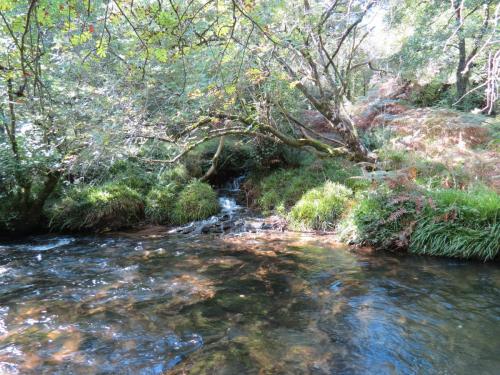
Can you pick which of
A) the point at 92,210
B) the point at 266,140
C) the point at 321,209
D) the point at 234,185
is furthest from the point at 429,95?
the point at 92,210

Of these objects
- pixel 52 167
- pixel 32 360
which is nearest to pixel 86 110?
pixel 52 167

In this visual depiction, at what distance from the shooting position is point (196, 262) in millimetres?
6570

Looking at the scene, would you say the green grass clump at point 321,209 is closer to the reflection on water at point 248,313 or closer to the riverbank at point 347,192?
the riverbank at point 347,192

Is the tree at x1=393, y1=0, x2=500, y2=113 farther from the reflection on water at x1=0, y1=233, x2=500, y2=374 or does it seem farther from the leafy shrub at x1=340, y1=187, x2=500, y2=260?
the reflection on water at x1=0, y1=233, x2=500, y2=374

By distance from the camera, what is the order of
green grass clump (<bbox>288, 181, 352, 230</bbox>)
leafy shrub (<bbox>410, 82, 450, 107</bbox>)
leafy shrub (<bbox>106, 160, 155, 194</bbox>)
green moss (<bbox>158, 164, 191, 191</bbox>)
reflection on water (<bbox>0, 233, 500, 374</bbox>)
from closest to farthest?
reflection on water (<bbox>0, 233, 500, 374</bbox>)
green grass clump (<bbox>288, 181, 352, 230</bbox>)
leafy shrub (<bbox>106, 160, 155, 194</bbox>)
green moss (<bbox>158, 164, 191, 191</bbox>)
leafy shrub (<bbox>410, 82, 450, 107</bbox>)

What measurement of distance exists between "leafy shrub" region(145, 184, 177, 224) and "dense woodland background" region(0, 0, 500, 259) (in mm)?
43

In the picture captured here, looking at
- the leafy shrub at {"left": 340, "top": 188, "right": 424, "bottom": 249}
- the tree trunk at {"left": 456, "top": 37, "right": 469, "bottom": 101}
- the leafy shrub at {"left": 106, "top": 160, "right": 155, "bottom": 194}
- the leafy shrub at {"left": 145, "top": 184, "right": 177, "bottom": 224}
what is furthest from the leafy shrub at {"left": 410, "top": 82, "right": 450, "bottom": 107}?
the leafy shrub at {"left": 106, "top": 160, "right": 155, "bottom": 194}

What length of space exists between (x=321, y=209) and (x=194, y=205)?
3.42 metres

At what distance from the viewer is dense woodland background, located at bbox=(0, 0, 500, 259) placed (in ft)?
22.2

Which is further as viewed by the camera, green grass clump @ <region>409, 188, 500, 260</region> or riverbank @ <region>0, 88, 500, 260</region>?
riverbank @ <region>0, 88, 500, 260</region>

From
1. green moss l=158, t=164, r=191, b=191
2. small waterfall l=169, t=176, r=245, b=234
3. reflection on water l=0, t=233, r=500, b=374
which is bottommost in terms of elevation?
reflection on water l=0, t=233, r=500, b=374

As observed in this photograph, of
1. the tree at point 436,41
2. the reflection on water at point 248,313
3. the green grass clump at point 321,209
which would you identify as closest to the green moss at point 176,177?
the green grass clump at point 321,209

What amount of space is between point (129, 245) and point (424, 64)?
10.2 metres

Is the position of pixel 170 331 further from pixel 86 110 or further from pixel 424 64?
pixel 424 64
